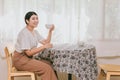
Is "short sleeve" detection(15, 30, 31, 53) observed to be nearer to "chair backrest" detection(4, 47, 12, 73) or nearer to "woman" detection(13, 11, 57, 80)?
"woman" detection(13, 11, 57, 80)

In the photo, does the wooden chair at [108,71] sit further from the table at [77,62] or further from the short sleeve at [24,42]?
the short sleeve at [24,42]

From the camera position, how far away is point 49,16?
342cm

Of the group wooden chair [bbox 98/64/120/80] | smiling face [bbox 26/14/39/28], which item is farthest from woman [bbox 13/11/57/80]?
wooden chair [bbox 98/64/120/80]

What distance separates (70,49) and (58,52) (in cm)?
12

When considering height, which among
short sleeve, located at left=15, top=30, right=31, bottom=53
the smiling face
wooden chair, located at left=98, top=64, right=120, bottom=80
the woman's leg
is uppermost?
the smiling face

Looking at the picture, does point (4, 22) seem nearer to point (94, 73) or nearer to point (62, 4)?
point (62, 4)

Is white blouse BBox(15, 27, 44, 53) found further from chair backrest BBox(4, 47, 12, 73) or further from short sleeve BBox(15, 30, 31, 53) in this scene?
chair backrest BBox(4, 47, 12, 73)

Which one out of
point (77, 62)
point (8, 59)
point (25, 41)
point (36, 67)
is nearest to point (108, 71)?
point (77, 62)

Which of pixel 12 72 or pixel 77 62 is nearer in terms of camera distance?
pixel 77 62

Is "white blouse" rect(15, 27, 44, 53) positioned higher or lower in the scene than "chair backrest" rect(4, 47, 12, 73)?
higher

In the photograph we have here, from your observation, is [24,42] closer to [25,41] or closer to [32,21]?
[25,41]

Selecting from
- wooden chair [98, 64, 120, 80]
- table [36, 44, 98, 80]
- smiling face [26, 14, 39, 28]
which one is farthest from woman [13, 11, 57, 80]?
wooden chair [98, 64, 120, 80]

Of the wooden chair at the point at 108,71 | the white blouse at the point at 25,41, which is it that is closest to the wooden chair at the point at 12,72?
the white blouse at the point at 25,41

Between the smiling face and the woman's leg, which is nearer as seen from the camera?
the woman's leg
